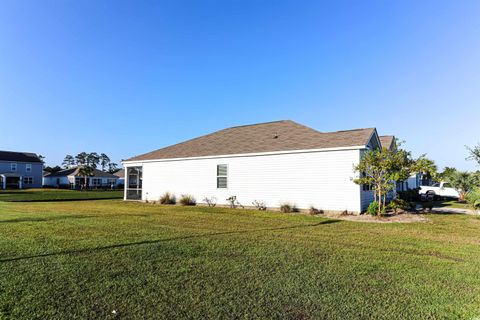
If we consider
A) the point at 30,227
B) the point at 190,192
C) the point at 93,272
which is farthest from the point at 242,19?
the point at 93,272

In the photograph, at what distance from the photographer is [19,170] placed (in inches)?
1991

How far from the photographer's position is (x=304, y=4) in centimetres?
1534

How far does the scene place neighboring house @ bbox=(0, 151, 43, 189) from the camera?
48.9m

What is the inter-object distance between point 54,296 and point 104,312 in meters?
0.91

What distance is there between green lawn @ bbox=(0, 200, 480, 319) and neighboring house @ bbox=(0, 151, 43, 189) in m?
52.5

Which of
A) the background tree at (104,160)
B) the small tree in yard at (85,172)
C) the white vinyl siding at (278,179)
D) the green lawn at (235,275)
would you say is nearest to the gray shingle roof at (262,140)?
the white vinyl siding at (278,179)

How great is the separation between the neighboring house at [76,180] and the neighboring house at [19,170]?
5.52m

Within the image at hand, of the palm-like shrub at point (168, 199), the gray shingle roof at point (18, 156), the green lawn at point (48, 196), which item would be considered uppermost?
the gray shingle roof at point (18, 156)

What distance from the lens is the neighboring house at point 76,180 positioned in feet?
186

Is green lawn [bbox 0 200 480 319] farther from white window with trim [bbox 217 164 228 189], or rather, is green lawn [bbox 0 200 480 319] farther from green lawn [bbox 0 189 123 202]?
green lawn [bbox 0 189 123 202]

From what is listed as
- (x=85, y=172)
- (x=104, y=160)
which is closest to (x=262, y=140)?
(x=85, y=172)

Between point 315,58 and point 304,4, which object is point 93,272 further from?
point 315,58

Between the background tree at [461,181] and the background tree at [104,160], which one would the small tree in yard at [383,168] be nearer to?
the background tree at [461,181]

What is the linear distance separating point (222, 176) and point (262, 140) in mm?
3249
